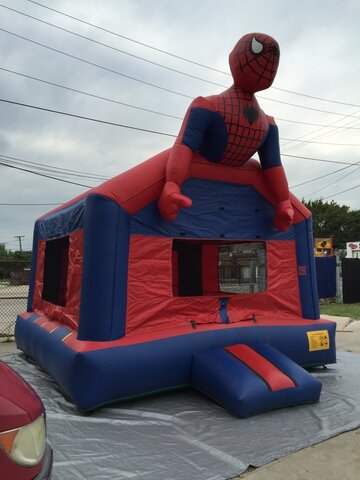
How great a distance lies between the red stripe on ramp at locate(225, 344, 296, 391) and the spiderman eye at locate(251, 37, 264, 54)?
313cm

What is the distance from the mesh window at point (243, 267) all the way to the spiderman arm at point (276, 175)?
0.48m

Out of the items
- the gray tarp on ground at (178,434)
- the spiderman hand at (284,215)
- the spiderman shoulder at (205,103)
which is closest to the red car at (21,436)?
the gray tarp on ground at (178,434)

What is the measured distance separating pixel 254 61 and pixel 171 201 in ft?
5.63

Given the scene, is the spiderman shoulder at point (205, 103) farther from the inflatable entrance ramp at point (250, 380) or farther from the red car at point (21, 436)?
the red car at point (21, 436)

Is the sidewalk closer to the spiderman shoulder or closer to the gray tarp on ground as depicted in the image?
the gray tarp on ground

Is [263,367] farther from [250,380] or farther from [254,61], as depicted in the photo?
[254,61]

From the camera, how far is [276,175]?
504 centimetres

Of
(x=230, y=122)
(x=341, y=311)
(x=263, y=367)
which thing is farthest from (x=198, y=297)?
(x=341, y=311)

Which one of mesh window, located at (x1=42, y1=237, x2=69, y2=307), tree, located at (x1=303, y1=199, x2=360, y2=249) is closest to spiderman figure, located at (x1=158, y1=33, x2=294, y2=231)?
mesh window, located at (x1=42, y1=237, x2=69, y2=307)

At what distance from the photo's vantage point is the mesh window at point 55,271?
615cm

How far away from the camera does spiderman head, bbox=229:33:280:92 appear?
4.30m

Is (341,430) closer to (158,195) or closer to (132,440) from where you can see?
(132,440)

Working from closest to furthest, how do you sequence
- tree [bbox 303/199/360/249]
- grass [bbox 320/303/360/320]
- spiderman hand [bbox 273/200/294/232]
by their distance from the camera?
spiderman hand [bbox 273/200/294/232] < grass [bbox 320/303/360/320] < tree [bbox 303/199/360/249]

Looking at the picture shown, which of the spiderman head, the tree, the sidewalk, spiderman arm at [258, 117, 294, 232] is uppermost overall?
the tree
